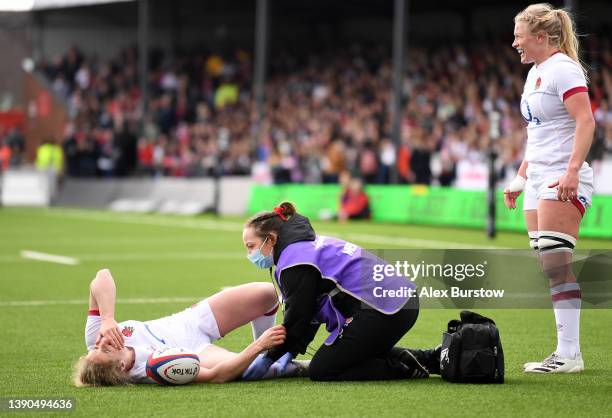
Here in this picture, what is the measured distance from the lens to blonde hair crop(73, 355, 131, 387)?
655cm

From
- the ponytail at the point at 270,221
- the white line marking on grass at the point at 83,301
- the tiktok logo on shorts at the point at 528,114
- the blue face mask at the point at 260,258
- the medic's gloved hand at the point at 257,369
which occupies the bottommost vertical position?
the white line marking on grass at the point at 83,301

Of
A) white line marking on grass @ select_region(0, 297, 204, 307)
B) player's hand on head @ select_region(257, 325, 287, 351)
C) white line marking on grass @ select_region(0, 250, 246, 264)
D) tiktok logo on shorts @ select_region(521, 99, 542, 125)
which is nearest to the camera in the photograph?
player's hand on head @ select_region(257, 325, 287, 351)

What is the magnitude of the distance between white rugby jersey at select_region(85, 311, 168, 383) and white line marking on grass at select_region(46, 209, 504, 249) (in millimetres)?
10416

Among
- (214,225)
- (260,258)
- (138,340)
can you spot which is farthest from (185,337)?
(214,225)

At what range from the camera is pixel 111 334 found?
6.57 m

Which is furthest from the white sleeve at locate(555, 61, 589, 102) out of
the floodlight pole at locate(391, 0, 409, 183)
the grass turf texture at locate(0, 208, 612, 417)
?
the floodlight pole at locate(391, 0, 409, 183)

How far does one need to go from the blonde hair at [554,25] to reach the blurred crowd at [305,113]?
1213 cm

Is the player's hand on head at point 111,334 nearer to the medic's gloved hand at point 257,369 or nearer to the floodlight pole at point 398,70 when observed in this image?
the medic's gloved hand at point 257,369

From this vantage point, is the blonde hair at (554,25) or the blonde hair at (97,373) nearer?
the blonde hair at (97,373)

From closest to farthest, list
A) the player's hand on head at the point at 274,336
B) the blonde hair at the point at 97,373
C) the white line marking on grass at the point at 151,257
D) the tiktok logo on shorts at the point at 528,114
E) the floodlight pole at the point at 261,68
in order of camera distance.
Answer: the player's hand on head at the point at 274,336, the blonde hair at the point at 97,373, the tiktok logo on shorts at the point at 528,114, the white line marking on grass at the point at 151,257, the floodlight pole at the point at 261,68

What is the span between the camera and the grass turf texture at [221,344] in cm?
591

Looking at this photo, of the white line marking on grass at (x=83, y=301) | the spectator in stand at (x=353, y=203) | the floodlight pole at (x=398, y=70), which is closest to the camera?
the white line marking on grass at (x=83, y=301)

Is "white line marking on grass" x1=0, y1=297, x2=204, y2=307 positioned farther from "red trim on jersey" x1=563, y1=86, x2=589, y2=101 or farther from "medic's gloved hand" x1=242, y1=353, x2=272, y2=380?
"red trim on jersey" x1=563, y1=86, x2=589, y2=101

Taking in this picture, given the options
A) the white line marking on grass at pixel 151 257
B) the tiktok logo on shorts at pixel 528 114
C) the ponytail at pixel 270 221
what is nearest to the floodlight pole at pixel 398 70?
the white line marking on grass at pixel 151 257
